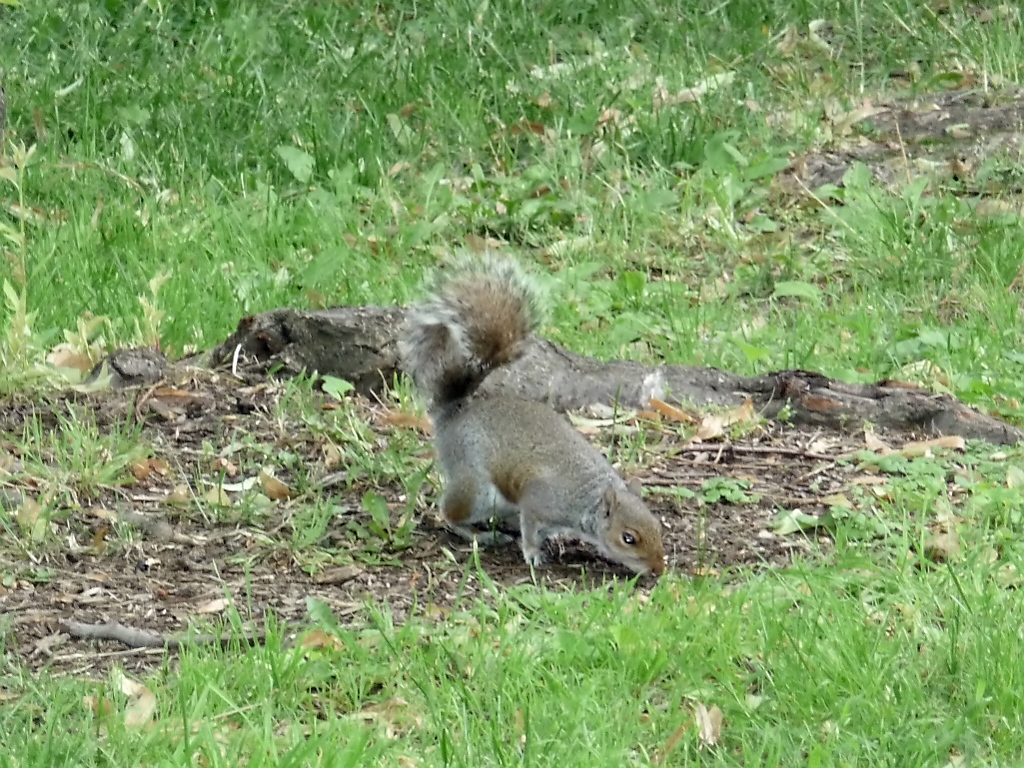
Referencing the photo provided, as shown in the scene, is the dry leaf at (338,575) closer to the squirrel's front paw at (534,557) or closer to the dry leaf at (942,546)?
the squirrel's front paw at (534,557)

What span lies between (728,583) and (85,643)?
138 cm

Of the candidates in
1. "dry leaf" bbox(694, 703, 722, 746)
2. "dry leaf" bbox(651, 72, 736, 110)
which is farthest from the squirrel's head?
"dry leaf" bbox(651, 72, 736, 110)

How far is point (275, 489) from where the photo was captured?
4.24 metres

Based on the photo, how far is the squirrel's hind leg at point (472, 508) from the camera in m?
3.95

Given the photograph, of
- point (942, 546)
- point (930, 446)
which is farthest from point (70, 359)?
point (942, 546)

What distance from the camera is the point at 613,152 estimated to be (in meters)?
7.10

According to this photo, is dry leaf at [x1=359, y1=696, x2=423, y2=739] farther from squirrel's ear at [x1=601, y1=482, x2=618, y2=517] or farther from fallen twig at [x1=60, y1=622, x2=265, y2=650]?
squirrel's ear at [x1=601, y1=482, x2=618, y2=517]

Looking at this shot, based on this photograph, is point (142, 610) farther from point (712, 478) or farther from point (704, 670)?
point (712, 478)

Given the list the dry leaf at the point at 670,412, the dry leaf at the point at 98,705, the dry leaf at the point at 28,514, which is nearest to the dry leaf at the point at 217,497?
the dry leaf at the point at 28,514

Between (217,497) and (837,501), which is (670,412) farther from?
(217,497)

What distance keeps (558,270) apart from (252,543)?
8.85ft

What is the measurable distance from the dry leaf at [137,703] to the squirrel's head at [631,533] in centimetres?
119

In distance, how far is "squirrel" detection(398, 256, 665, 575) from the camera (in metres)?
3.88

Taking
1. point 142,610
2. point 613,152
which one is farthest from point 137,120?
point 142,610
